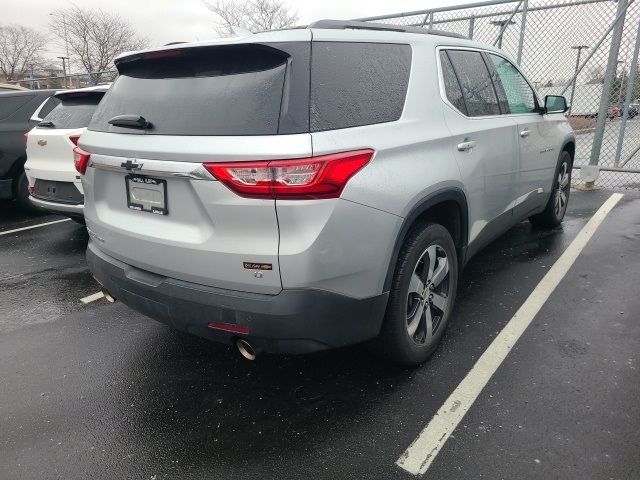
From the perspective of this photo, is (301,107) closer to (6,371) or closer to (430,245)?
(430,245)

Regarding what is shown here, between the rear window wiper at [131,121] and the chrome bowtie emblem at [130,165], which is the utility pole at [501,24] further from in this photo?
the chrome bowtie emblem at [130,165]

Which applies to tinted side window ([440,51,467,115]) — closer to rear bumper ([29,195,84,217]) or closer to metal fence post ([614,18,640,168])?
rear bumper ([29,195,84,217])

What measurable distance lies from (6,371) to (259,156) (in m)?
2.30

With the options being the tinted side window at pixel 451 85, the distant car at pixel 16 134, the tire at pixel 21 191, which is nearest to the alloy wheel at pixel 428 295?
the tinted side window at pixel 451 85

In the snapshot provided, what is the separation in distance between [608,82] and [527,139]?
435 centimetres

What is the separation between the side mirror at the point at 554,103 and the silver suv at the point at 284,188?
6.54ft

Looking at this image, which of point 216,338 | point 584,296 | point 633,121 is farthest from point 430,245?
point 633,121

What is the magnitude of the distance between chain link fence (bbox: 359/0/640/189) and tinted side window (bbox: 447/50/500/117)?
4.71 meters

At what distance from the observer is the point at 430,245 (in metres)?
2.76

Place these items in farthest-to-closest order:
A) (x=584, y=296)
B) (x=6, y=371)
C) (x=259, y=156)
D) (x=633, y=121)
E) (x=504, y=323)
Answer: (x=633, y=121) → (x=584, y=296) → (x=504, y=323) → (x=6, y=371) → (x=259, y=156)

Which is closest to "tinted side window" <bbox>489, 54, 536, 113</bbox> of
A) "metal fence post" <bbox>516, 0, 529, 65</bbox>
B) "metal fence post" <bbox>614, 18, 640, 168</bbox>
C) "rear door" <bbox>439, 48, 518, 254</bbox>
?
"rear door" <bbox>439, 48, 518, 254</bbox>

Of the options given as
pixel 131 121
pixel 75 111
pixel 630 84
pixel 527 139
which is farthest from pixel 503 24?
pixel 131 121

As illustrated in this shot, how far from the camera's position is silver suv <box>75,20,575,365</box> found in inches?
81.6

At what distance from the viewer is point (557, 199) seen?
5.26 m
